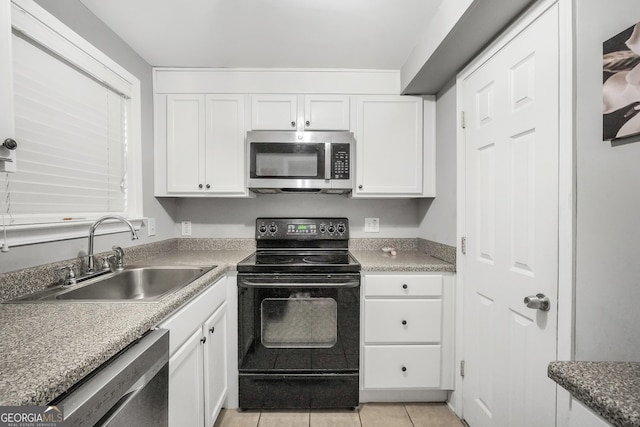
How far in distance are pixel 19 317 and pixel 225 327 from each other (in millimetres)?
999

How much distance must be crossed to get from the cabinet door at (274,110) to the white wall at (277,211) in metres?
0.61

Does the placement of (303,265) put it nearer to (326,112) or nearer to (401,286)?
(401,286)

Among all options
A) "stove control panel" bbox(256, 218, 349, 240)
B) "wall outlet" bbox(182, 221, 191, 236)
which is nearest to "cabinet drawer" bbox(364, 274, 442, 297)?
"stove control panel" bbox(256, 218, 349, 240)

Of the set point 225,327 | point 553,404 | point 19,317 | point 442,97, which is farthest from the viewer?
point 442,97

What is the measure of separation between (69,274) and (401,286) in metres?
1.75

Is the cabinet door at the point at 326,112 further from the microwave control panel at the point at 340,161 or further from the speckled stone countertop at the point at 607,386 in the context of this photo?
the speckled stone countertop at the point at 607,386

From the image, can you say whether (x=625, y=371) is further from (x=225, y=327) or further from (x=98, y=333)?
(x=225, y=327)

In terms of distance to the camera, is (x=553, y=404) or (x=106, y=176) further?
(x=106, y=176)

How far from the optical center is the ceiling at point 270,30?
4.86ft

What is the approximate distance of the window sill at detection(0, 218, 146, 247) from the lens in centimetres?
112

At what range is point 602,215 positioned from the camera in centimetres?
90

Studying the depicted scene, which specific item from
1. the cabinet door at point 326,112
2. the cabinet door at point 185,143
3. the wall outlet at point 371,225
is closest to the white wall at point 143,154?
the cabinet door at point 185,143

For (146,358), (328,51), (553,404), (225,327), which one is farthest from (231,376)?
(328,51)

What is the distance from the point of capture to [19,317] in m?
0.91
